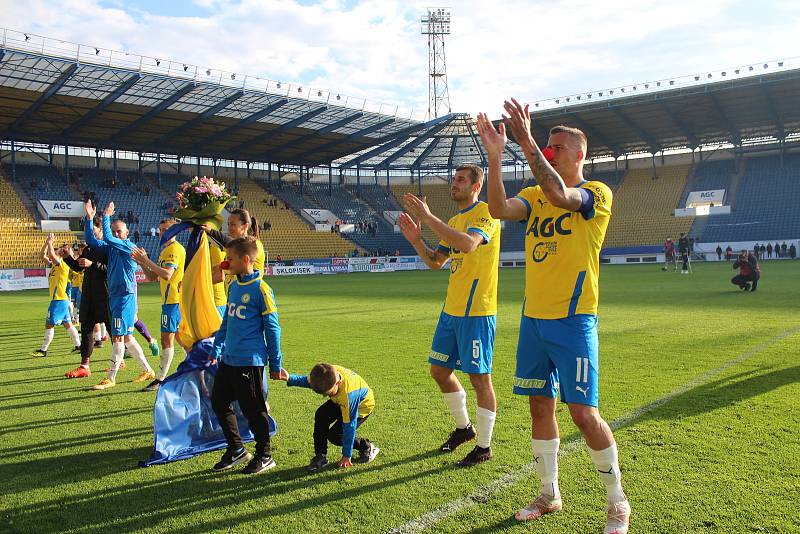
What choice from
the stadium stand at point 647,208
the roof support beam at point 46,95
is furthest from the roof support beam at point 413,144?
the roof support beam at point 46,95

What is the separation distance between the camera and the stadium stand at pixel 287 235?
47656 mm

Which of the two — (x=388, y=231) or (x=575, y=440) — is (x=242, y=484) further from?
(x=388, y=231)

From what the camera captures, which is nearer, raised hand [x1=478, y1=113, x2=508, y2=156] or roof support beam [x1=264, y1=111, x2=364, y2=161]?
raised hand [x1=478, y1=113, x2=508, y2=156]

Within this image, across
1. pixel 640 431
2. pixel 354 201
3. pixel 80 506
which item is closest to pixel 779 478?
pixel 640 431

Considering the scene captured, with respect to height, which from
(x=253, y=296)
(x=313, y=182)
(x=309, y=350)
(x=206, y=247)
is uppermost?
(x=313, y=182)

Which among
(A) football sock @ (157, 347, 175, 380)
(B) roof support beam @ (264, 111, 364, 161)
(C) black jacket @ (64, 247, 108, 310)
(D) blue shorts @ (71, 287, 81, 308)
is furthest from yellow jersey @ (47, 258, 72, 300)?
(B) roof support beam @ (264, 111, 364, 161)

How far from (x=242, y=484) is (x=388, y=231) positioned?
2023 inches

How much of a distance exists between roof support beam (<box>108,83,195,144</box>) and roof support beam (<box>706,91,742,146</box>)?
106 feet

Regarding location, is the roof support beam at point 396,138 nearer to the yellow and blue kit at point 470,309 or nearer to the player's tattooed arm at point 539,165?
the yellow and blue kit at point 470,309

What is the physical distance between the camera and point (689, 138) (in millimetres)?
48750

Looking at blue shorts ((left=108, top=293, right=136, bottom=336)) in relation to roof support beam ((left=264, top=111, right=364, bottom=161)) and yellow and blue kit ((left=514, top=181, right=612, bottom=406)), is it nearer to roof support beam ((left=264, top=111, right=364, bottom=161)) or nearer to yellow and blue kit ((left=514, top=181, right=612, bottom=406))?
yellow and blue kit ((left=514, top=181, right=612, bottom=406))

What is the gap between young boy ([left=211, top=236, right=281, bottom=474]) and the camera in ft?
15.6

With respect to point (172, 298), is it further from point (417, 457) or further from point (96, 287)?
point (417, 457)

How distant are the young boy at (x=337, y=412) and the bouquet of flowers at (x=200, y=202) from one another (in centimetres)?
179
